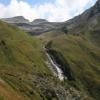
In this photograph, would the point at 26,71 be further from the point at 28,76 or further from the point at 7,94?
the point at 7,94

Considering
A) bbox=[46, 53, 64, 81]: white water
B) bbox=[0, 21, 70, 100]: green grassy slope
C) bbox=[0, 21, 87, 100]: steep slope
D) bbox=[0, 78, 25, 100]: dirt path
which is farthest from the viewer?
bbox=[46, 53, 64, 81]: white water

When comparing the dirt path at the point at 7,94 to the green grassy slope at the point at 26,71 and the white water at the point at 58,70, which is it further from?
the white water at the point at 58,70

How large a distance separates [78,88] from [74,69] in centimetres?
2035

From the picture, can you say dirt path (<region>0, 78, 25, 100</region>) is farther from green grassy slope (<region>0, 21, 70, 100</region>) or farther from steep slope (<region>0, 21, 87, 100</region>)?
green grassy slope (<region>0, 21, 70, 100</region>)

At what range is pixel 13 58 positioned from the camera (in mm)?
163625

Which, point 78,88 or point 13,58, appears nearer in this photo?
point 13,58

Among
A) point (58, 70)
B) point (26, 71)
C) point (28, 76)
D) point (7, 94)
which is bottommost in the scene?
point (58, 70)

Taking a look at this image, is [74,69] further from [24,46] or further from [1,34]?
[1,34]

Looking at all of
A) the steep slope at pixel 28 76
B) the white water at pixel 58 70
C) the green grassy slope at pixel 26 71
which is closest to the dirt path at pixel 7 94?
the steep slope at pixel 28 76

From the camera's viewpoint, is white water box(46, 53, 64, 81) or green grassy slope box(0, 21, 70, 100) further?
white water box(46, 53, 64, 81)

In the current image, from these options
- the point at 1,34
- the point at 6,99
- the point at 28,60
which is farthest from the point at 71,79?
the point at 6,99

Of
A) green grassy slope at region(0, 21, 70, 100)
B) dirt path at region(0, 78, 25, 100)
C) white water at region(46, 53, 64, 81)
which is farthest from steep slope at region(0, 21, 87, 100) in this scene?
white water at region(46, 53, 64, 81)

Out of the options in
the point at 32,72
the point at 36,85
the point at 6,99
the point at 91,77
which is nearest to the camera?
the point at 6,99

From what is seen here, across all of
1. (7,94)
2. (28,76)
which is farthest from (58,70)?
(7,94)
